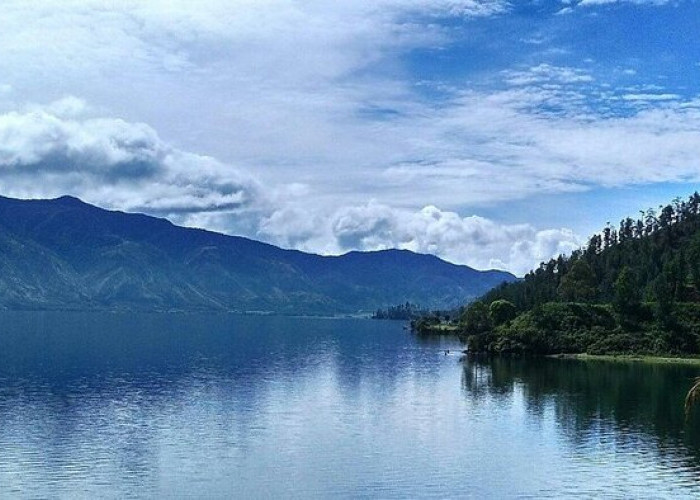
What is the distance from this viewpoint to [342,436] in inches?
3748

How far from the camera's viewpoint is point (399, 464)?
7956 cm

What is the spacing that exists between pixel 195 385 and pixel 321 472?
73907 mm

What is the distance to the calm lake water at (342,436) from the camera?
7081 centimetres

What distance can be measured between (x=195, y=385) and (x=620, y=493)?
299ft

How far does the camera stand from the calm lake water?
70812 millimetres

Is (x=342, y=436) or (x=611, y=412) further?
(x=611, y=412)

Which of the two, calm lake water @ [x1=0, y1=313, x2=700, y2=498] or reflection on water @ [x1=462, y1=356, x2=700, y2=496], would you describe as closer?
calm lake water @ [x1=0, y1=313, x2=700, y2=498]

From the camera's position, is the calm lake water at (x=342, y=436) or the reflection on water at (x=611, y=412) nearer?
the calm lake water at (x=342, y=436)

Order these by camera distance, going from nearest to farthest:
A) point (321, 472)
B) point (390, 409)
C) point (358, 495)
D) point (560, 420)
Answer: point (358, 495)
point (321, 472)
point (560, 420)
point (390, 409)

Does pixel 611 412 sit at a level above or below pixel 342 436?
above

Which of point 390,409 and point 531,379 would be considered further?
point 531,379

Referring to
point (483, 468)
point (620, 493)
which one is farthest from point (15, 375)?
point (620, 493)

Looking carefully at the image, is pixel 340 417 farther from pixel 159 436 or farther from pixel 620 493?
pixel 620 493

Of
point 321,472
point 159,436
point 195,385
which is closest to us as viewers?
point 321,472
